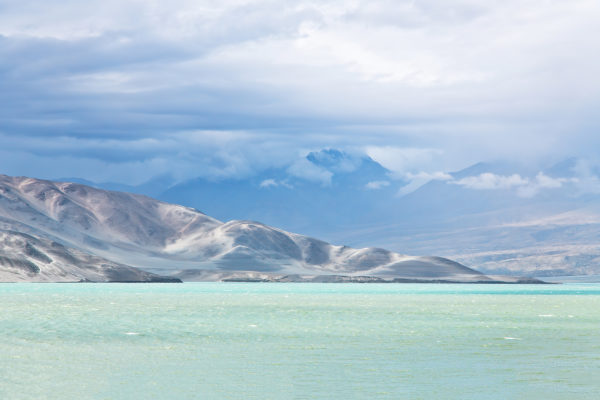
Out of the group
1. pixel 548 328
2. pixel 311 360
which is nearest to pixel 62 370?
pixel 311 360

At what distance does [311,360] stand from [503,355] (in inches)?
542

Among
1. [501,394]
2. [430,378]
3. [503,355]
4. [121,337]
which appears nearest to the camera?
[501,394]

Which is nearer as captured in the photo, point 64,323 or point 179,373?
point 179,373

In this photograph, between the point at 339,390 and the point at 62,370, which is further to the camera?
the point at 62,370

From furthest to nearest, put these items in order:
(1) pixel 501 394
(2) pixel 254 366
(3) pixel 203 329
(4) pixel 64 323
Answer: (4) pixel 64 323 → (3) pixel 203 329 → (2) pixel 254 366 → (1) pixel 501 394

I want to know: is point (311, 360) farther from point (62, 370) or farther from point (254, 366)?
point (62, 370)

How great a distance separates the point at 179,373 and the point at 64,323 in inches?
1810

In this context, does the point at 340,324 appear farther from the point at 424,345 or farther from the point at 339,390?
the point at 339,390

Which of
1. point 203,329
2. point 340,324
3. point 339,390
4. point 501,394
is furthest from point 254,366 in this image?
point 340,324

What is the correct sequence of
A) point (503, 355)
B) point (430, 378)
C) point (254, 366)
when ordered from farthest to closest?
point (503, 355) < point (254, 366) < point (430, 378)

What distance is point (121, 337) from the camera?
80250 mm

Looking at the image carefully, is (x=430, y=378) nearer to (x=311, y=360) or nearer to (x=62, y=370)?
(x=311, y=360)

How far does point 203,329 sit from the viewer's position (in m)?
91.8

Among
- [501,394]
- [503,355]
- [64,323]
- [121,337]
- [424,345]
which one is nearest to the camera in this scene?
[501,394]
